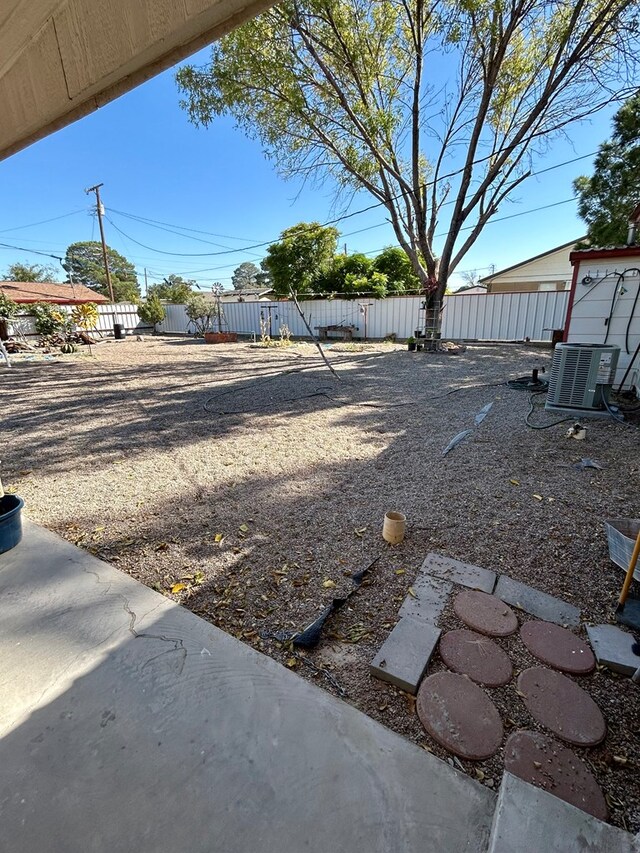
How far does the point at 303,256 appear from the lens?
55.6 ft

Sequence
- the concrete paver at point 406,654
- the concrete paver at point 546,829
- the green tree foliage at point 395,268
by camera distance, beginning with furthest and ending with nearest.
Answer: the green tree foliage at point 395,268
the concrete paver at point 406,654
the concrete paver at point 546,829

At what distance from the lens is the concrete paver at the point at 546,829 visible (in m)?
0.76

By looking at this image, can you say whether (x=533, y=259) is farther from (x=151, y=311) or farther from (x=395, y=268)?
(x=151, y=311)

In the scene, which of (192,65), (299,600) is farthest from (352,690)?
(192,65)

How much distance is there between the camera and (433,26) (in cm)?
848

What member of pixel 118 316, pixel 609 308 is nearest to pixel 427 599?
pixel 609 308

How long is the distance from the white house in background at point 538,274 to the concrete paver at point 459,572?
70.6 ft

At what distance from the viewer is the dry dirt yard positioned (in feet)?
4.57

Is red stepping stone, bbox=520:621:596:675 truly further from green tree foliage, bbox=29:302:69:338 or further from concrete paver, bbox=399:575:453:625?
green tree foliage, bbox=29:302:69:338

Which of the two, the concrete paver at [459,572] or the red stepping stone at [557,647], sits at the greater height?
the concrete paver at [459,572]

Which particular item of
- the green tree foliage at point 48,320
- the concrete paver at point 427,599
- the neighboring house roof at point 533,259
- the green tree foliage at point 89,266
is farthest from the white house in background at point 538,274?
the green tree foliage at point 89,266

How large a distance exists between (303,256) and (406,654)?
58.7 feet

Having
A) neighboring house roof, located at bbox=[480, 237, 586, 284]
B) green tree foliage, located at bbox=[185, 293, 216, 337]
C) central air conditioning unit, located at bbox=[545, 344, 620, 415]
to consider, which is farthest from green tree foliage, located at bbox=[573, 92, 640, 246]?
green tree foliage, located at bbox=[185, 293, 216, 337]

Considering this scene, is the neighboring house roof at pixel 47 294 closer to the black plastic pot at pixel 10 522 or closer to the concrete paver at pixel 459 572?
the black plastic pot at pixel 10 522
